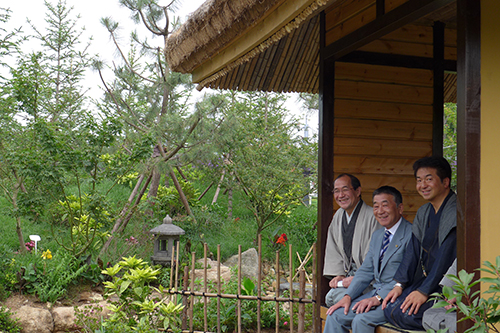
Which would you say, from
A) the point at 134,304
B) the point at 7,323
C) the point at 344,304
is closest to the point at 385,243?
the point at 344,304

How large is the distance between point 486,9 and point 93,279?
5580 millimetres

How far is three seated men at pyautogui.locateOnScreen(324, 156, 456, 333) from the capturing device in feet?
7.70

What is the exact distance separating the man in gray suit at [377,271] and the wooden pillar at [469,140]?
0.72 metres

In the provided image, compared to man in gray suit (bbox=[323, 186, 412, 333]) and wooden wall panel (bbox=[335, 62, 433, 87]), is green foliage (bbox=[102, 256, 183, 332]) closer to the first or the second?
man in gray suit (bbox=[323, 186, 412, 333])

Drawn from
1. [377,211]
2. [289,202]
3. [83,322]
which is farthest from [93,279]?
[377,211]

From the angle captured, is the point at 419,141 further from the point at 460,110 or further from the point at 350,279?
the point at 460,110

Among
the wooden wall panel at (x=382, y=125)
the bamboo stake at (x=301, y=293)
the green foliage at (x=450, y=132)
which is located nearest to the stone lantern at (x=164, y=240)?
the bamboo stake at (x=301, y=293)

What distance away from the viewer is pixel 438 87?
3.95 metres

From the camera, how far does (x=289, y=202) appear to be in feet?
27.8

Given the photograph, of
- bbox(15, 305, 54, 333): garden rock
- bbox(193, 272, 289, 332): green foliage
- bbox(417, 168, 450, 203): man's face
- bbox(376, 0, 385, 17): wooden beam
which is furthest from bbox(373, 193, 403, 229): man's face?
bbox(15, 305, 54, 333): garden rock

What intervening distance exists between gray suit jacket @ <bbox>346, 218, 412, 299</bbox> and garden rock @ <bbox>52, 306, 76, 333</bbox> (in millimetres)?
3614

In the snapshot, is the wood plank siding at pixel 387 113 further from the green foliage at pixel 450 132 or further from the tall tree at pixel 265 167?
the green foliage at pixel 450 132

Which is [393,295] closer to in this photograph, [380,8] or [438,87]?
[380,8]

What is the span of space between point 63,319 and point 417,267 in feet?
13.8
